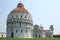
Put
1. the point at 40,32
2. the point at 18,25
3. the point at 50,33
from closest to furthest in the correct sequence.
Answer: the point at 18,25
the point at 40,32
the point at 50,33

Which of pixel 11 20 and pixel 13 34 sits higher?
pixel 11 20

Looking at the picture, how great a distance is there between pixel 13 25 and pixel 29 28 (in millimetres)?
6649

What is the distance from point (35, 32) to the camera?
73562 millimetres

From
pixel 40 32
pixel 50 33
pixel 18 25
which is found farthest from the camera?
pixel 50 33

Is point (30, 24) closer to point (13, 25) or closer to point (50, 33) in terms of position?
point (13, 25)

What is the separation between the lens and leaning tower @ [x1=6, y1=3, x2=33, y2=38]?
2544 inches

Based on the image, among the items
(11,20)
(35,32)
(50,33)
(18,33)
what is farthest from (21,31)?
(50,33)

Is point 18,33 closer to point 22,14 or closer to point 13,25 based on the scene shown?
point 13,25

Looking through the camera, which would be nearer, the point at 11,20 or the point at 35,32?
the point at 11,20

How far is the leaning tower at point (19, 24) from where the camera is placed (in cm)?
6462

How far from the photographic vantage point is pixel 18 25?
6450 cm

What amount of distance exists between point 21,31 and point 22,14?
22.3 ft

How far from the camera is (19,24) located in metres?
Answer: 64.6

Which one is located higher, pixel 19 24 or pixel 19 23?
pixel 19 23
